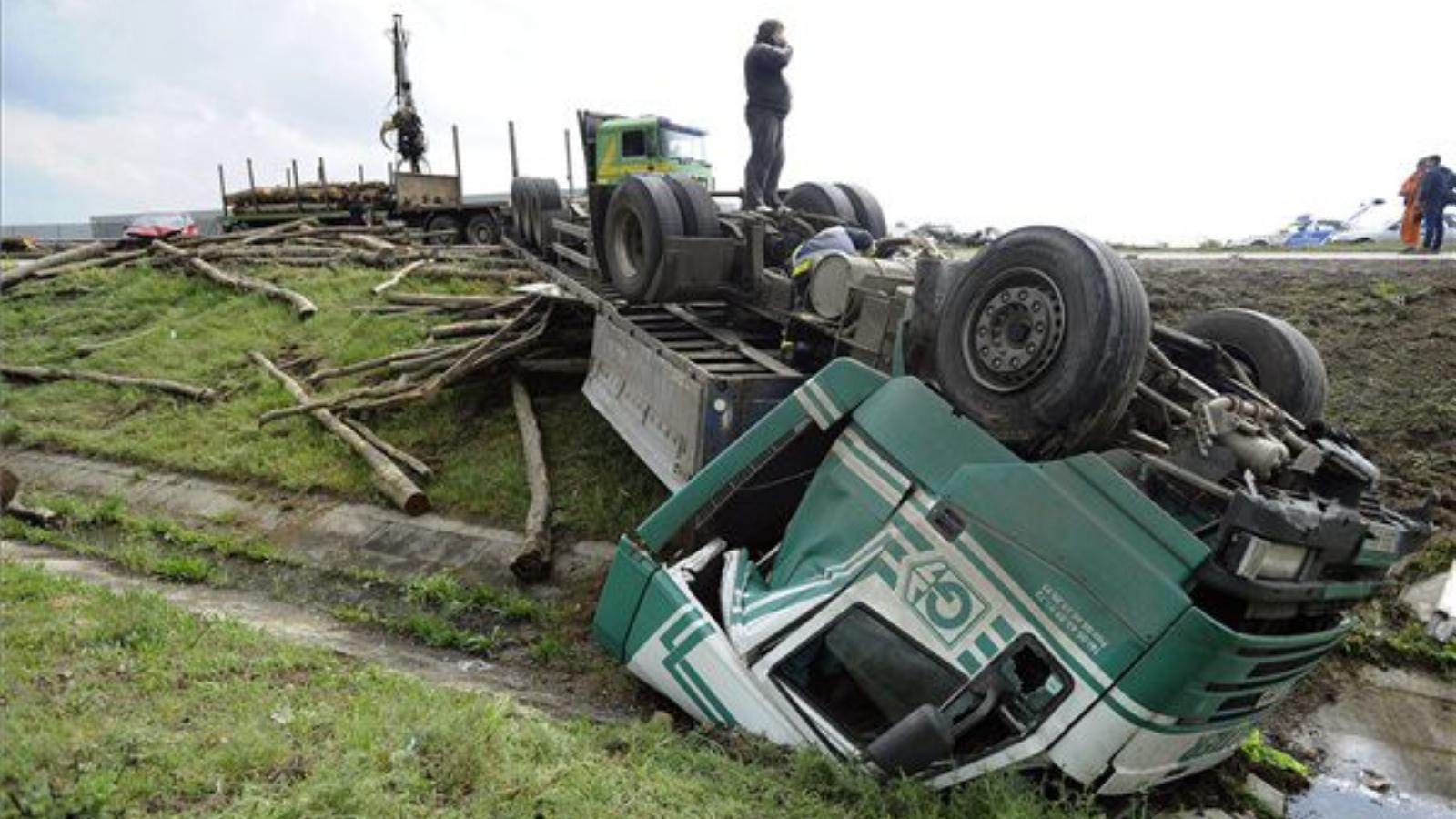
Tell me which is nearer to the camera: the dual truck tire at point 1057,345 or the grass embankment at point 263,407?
the dual truck tire at point 1057,345

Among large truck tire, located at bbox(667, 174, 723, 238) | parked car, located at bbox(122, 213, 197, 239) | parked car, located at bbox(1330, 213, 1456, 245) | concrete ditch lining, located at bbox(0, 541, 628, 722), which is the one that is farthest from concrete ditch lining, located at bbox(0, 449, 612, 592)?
parked car, located at bbox(1330, 213, 1456, 245)

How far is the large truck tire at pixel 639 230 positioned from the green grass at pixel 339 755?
10.3 feet

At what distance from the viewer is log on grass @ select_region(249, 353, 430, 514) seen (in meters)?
6.98

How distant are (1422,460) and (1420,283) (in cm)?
286

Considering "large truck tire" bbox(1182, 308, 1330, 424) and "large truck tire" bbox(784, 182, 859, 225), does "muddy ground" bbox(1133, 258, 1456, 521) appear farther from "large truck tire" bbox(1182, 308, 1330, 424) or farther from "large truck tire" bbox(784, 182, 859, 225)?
"large truck tire" bbox(784, 182, 859, 225)

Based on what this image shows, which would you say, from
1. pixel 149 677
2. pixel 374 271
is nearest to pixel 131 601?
pixel 149 677

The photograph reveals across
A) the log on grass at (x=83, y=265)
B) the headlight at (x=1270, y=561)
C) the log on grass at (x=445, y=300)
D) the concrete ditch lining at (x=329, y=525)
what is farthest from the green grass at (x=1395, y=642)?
the log on grass at (x=83, y=265)

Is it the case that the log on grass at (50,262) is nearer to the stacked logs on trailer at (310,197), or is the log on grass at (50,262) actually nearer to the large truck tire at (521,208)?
the stacked logs on trailer at (310,197)

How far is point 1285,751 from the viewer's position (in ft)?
13.4

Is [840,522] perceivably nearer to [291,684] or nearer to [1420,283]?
[291,684]

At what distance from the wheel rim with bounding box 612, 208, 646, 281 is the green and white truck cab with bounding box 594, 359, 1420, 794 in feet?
9.53

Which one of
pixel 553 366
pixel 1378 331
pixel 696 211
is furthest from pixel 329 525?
pixel 1378 331

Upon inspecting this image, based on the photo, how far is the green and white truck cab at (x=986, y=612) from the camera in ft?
8.85

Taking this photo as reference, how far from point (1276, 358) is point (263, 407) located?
8.75 meters
